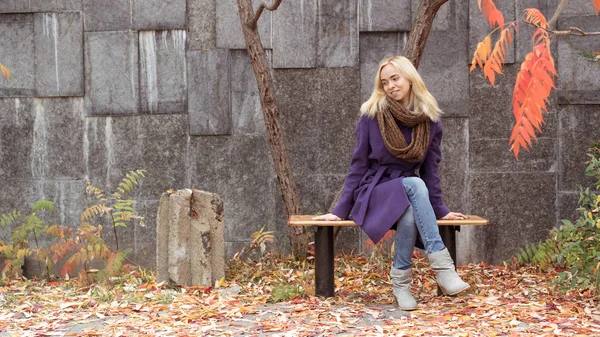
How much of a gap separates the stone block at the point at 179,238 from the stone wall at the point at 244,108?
976 millimetres

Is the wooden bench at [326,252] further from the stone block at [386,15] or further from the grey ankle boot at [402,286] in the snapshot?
the stone block at [386,15]

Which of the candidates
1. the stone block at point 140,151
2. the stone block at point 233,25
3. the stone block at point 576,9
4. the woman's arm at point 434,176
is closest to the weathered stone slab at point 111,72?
the stone block at point 140,151

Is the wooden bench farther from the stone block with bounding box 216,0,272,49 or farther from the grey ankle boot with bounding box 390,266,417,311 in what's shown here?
the stone block with bounding box 216,0,272,49

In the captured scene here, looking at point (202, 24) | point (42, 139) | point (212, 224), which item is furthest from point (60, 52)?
point (212, 224)

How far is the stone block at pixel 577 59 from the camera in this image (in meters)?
6.80

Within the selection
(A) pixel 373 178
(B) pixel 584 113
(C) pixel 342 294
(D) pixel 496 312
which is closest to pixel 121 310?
(C) pixel 342 294


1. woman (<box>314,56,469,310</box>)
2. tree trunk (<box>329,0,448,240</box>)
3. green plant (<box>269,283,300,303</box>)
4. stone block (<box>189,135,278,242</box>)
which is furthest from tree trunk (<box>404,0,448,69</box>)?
green plant (<box>269,283,300,303</box>)

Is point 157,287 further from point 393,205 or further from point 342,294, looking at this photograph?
point 393,205

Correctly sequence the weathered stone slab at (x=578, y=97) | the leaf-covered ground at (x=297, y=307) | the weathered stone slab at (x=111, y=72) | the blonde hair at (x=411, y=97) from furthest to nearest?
1. the weathered stone slab at (x=111, y=72)
2. the weathered stone slab at (x=578, y=97)
3. the blonde hair at (x=411, y=97)
4. the leaf-covered ground at (x=297, y=307)

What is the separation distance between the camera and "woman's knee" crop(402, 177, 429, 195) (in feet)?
17.0

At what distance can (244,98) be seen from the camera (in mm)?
7078

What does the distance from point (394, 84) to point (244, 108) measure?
2094 millimetres

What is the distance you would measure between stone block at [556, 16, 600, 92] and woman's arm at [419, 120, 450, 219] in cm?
200

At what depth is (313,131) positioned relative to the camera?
707cm
